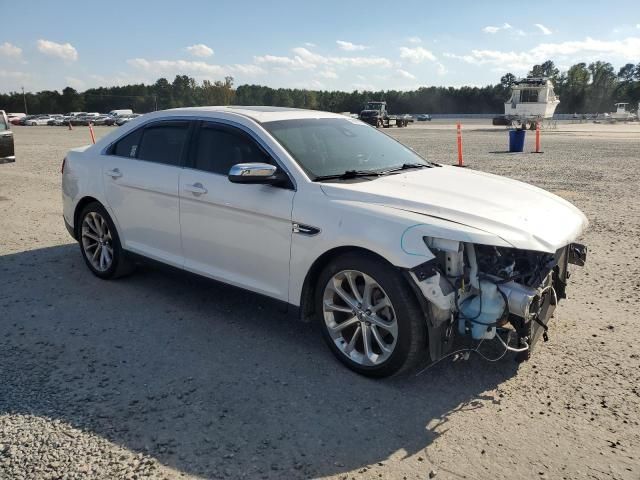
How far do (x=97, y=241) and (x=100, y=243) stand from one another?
6cm

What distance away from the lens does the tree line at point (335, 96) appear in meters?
120

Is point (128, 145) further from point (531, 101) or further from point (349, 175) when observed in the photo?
point (531, 101)

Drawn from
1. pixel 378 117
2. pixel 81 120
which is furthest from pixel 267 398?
pixel 81 120

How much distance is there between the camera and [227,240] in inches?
170

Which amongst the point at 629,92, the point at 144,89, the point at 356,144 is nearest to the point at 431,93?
the point at 629,92

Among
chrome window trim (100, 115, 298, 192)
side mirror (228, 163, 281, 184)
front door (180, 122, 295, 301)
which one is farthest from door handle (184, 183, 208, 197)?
side mirror (228, 163, 281, 184)

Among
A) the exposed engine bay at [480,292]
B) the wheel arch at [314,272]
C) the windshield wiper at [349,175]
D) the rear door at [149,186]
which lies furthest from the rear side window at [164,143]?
the exposed engine bay at [480,292]

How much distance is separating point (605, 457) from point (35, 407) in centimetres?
322

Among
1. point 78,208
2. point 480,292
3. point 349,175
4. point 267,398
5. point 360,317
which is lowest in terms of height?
point 267,398

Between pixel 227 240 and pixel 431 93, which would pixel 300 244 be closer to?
pixel 227 240

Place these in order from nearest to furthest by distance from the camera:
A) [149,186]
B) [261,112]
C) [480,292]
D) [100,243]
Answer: [480,292], [261,112], [149,186], [100,243]

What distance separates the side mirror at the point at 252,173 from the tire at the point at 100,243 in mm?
2129

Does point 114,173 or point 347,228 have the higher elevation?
point 114,173

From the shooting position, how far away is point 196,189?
4523mm
